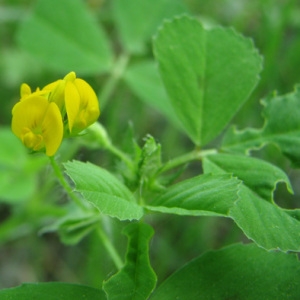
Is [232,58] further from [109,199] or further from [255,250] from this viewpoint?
[109,199]

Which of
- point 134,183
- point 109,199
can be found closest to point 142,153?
point 134,183

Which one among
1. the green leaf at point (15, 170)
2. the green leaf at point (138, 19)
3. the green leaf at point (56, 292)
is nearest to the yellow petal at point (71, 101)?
the green leaf at point (56, 292)

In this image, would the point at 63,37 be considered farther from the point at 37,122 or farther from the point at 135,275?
the point at 135,275

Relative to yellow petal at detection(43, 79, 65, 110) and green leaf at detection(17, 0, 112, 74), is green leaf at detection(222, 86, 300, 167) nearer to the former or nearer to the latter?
yellow petal at detection(43, 79, 65, 110)

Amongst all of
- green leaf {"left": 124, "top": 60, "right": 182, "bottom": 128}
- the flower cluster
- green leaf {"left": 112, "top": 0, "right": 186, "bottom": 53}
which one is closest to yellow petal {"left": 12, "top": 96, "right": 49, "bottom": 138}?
the flower cluster

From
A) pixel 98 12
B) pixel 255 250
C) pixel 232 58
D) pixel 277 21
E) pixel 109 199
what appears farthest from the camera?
pixel 98 12

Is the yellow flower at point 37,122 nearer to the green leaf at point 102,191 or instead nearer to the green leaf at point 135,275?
the green leaf at point 102,191

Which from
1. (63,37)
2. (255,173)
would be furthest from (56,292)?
(63,37)
